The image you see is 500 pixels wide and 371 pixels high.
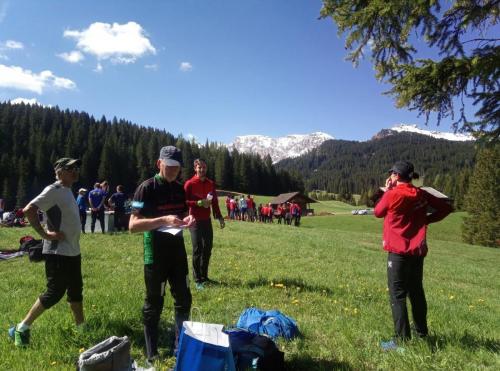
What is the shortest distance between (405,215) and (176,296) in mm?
3050

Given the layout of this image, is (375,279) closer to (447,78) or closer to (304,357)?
(447,78)

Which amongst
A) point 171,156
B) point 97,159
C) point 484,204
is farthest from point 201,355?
point 97,159

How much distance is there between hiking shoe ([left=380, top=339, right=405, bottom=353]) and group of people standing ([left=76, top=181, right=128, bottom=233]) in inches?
582

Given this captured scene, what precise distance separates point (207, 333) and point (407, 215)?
9.59 ft

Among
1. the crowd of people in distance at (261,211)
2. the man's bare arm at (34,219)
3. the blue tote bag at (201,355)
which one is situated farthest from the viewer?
the crowd of people in distance at (261,211)

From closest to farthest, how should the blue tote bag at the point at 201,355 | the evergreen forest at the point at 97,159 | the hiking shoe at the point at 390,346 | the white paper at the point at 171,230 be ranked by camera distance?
the blue tote bag at the point at 201,355, the white paper at the point at 171,230, the hiking shoe at the point at 390,346, the evergreen forest at the point at 97,159

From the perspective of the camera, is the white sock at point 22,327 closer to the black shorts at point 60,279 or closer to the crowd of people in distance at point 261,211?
the black shorts at point 60,279

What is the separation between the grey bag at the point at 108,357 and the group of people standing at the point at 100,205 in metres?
14.3

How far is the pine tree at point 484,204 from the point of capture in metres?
50.2

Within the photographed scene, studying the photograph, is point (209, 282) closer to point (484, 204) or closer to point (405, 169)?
point (405, 169)

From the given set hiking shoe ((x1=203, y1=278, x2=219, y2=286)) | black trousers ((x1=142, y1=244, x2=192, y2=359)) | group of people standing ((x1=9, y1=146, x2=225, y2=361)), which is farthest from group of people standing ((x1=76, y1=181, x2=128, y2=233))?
black trousers ((x1=142, y1=244, x2=192, y2=359))

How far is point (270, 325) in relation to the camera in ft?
16.5

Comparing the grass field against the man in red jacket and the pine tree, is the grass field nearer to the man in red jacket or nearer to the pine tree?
the man in red jacket

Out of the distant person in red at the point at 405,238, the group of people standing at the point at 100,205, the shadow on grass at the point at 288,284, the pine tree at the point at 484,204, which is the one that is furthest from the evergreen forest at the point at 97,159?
the distant person in red at the point at 405,238
